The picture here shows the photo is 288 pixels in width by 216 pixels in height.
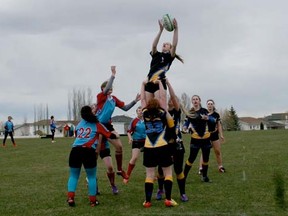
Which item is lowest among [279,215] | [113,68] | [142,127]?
[279,215]

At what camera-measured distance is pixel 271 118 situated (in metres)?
182

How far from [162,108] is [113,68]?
1660mm

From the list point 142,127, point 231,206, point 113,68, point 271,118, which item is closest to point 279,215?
point 231,206

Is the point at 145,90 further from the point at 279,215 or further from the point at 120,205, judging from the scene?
the point at 279,215

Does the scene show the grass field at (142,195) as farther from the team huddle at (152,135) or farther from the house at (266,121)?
the house at (266,121)

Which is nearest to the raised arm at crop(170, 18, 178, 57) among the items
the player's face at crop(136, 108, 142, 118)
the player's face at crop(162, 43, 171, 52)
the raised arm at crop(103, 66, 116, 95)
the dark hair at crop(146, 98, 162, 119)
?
the player's face at crop(162, 43, 171, 52)

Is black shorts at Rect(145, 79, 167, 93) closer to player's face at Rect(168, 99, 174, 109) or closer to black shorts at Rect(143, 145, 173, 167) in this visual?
player's face at Rect(168, 99, 174, 109)

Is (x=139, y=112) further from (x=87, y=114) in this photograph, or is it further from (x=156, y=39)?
(x=87, y=114)

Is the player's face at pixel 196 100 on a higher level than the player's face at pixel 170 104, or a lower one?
higher

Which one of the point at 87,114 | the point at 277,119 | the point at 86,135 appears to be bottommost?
the point at 86,135

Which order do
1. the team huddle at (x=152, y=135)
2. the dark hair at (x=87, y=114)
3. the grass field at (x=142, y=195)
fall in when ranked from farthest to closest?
the dark hair at (x=87, y=114) < the team huddle at (x=152, y=135) < the grass field at (x=142, y=195)

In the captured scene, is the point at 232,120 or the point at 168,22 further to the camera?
the point at 232,120

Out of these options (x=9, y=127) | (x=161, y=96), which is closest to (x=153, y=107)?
(x=161, y=96)

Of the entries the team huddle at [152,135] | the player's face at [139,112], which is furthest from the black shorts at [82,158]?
the player's face at [139,112]
